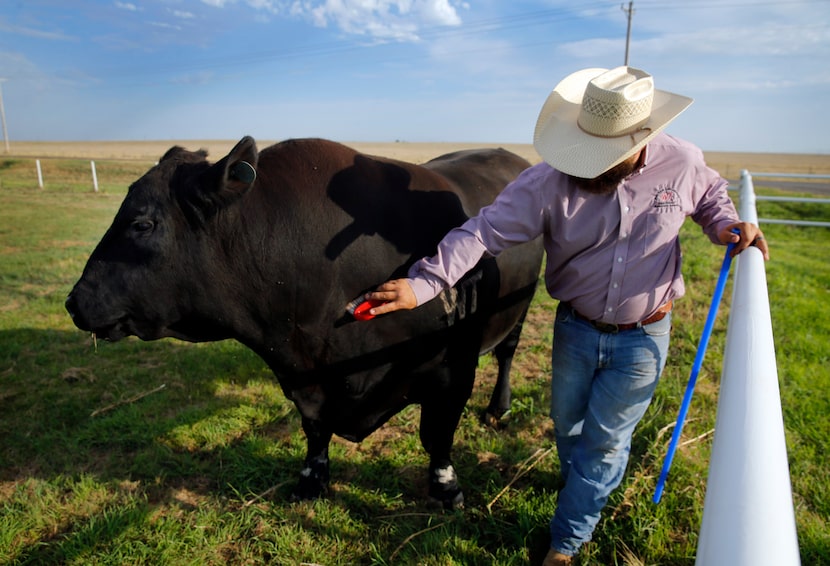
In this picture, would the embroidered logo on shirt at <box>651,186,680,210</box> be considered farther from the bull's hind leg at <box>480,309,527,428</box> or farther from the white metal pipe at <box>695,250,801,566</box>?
the bull's hind leg at <box>480,309,527,428</box>

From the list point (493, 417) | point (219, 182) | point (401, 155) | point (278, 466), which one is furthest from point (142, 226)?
point (401, 155)

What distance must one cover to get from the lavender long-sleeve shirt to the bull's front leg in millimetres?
1538

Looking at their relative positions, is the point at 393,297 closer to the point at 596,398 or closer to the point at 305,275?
the point at 305,275

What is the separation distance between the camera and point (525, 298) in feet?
13.4

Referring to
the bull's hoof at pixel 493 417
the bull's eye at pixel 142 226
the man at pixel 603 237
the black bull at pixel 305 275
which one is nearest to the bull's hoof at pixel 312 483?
the black bull at pixel 305 275

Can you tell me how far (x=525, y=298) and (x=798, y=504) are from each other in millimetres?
2021

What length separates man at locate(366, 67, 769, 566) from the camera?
2.27 meters

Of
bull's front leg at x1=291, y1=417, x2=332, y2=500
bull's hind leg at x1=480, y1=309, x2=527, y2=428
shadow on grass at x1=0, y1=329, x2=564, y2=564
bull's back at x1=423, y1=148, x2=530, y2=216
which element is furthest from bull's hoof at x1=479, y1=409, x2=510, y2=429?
bull's back at x1=423, y1=148, x2=530, y2=216

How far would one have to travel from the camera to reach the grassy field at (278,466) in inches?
115

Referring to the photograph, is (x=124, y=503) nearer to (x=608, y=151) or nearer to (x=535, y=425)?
(x=535, y=425)

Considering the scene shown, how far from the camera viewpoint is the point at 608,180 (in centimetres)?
234

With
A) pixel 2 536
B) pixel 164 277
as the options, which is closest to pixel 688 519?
pixel 164 277

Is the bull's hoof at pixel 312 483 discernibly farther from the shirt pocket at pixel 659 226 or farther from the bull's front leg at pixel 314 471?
the shirt pocket at pixel 659 226

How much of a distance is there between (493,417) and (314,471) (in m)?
1.47
